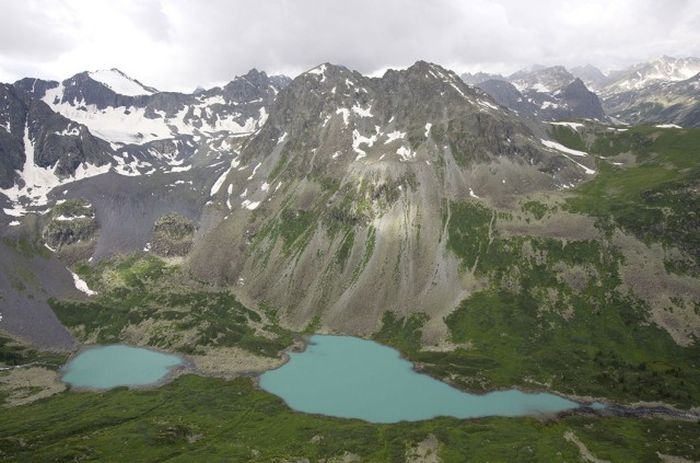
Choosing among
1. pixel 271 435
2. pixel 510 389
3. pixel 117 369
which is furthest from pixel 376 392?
pixel 117 369

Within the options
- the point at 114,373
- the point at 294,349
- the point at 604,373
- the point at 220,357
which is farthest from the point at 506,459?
the point at 114,373

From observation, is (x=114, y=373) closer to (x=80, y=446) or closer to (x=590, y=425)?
(x=80, y=446)

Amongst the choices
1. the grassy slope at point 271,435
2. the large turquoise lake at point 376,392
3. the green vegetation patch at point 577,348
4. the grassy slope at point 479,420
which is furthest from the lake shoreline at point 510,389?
the grassy slope at point 271,435

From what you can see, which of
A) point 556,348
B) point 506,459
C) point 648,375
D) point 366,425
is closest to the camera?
point 506,459

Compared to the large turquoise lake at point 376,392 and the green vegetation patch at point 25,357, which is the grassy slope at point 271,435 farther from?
the green vegetation patch at point 25,357

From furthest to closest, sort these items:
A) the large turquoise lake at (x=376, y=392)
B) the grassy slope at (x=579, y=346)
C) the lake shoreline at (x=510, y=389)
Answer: the grassy slope at (x=579, y=346) → the large turquoise lake at (x=376, y=392) → the lake shoreline at (x=510, y=389)

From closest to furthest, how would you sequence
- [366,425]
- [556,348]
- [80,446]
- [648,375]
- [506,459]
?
[506,459], [80,446], [366,425], [648,375], [556,348]

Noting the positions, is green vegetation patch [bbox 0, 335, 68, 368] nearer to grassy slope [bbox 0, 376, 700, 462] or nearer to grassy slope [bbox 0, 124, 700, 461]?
grassy slope [bbox 0, 124, 700, 461]
